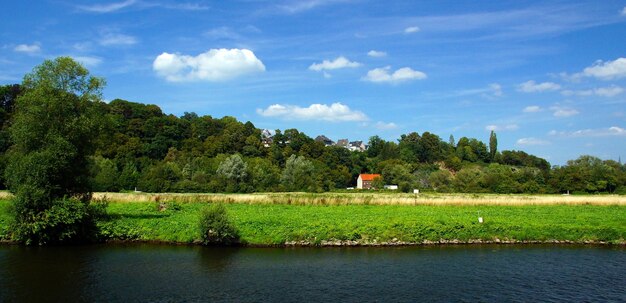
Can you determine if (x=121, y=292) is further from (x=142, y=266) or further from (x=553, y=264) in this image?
(x=553, y=264)

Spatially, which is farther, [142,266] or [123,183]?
[123,183]

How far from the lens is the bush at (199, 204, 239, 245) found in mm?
31844

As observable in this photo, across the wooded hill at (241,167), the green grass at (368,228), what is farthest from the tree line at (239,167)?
the green grass at (368,228)

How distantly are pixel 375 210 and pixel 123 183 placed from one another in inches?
2301

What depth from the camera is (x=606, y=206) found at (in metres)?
52.9

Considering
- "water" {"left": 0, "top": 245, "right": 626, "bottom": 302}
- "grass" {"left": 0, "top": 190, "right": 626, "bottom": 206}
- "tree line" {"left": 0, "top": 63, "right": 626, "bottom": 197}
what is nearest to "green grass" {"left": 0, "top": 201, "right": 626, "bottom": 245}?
"water" {"left": 0, "top": 245, "right": 626, "bottom": 302}

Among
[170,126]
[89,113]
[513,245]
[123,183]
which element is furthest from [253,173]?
[513,245]

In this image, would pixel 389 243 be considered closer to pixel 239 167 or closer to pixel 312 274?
pixel 312 274

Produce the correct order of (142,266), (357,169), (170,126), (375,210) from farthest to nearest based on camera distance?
(357,169)
(170,126)
(375,210)
(142,266)

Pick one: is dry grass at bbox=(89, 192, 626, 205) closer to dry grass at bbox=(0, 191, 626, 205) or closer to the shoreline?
dry grass at bbox=(0, 191, 626, 205)

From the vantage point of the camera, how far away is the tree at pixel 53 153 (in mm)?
31984

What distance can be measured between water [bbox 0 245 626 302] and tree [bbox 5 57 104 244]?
6.55 feet

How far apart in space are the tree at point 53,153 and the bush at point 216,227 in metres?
8.78

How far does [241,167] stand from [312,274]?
7740cm
